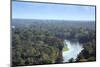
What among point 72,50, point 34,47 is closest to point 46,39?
point 34,47

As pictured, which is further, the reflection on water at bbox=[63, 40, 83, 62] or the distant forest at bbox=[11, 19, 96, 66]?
the reflection on water at bbox=[63, 40, 83, 62]

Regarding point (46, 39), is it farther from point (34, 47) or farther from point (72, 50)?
point (72, 50)

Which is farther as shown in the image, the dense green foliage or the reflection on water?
the reflection on water

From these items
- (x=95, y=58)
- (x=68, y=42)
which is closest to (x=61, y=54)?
(x=68, y=42)

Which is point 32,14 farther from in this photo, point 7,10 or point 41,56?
point 41,56
